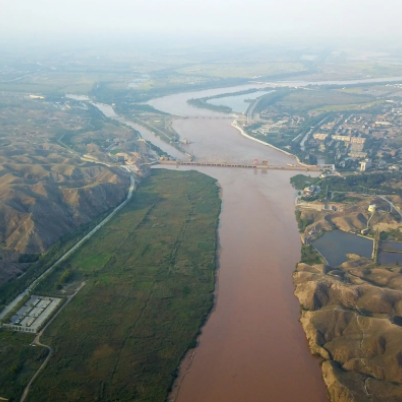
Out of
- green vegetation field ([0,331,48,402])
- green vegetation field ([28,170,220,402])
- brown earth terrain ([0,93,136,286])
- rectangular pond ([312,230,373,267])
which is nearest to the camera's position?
green vegetation field ([0,331,48,402])

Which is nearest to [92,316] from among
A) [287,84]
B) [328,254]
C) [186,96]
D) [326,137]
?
[328,254]

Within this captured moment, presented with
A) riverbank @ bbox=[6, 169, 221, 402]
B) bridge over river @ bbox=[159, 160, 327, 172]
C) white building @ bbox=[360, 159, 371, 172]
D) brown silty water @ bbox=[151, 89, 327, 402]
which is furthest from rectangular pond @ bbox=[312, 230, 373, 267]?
bridge over river @ bbox=[159, 160, 327, 172]

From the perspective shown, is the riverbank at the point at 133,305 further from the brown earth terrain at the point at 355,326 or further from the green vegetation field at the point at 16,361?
the brown earth terrain at the point at 355,326

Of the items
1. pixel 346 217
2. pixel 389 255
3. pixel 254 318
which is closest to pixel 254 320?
pixel 254 318

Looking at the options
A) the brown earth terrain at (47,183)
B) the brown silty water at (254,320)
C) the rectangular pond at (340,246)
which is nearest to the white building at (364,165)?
the brown silty water at (254,320)

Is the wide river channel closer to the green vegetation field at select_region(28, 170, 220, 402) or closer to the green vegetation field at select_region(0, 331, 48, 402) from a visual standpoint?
the green vegetation field at select_region(28, 170, 220, 402)

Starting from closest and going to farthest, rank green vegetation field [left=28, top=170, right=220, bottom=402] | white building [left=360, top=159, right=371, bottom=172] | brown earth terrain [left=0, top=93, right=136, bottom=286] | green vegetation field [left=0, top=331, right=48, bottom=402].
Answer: green vegetation field [left=0, top=331, right=48, bottom=402] < green vegetation field [left=28, top=170, right=220, bottom=402] < brown earth terrain [left=0, top=93, right=136, bottom=286] < white building [left=360, top=159, right=371, bottom=172]

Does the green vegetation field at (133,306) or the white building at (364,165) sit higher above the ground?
the white building at (364,165)

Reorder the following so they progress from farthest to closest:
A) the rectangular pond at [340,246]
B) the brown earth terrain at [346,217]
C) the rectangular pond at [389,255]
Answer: the brown earth terrain at [346,217], the rectangular pond at [340,246], the rectangular pond at [389,255]
